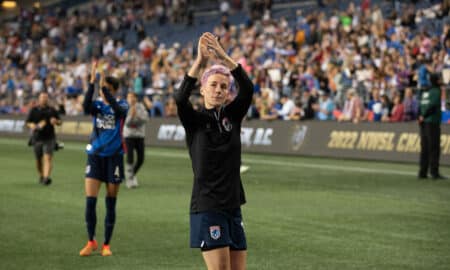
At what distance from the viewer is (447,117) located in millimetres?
23781

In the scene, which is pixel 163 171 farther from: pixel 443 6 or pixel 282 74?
pixel 443 6

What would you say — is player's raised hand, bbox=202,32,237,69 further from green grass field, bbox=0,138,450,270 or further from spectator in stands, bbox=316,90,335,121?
spectator in stands, bbox=316,90,335,121

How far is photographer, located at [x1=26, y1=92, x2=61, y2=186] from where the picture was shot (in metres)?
18.8

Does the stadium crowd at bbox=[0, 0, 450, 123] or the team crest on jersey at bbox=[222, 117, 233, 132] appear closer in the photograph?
the team crest on jersey at bbox=[222, 117, 233, 132]

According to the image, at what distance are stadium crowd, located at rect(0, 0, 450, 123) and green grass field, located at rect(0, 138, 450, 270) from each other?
323 cm

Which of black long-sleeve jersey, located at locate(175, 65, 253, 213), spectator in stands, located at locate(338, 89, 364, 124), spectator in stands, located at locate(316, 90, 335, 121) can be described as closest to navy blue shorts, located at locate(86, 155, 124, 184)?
black long-sleeve jersey, located at locate(175, 65, 253, 213)

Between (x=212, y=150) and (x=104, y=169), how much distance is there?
4.70 meters

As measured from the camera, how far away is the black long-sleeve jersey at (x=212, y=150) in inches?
242

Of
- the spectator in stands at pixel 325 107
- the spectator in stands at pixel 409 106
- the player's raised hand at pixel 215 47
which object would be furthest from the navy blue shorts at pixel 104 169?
the spectator in stands at pixel 325 107

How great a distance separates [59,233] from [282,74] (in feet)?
66.8


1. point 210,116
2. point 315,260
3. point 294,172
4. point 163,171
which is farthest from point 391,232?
point 163,171

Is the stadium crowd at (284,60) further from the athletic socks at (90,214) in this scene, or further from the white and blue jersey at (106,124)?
the athletic socks at (90,214)

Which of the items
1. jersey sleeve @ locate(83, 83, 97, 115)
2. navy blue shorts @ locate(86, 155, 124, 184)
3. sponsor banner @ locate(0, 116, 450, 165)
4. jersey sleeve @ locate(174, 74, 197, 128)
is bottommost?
sponsor banner @ locate(0, 116, 450, 165)

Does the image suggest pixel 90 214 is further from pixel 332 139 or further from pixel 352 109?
pixel 332 139
